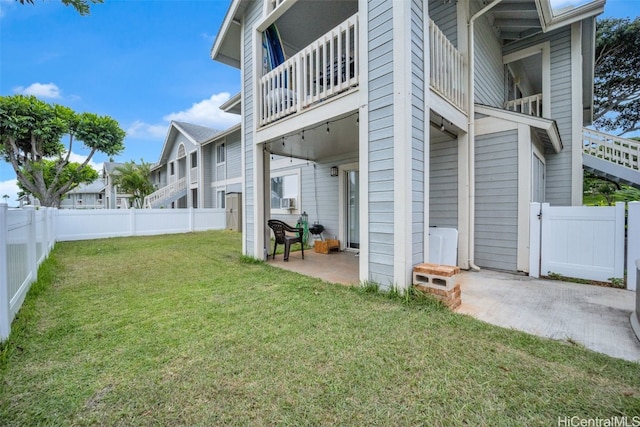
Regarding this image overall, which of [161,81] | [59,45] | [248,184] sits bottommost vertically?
[248,184]

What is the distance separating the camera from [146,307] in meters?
3.32

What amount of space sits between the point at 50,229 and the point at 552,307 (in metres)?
11.3

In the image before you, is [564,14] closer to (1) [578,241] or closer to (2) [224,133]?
(1) [578,241]

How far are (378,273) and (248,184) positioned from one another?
3.70 meters

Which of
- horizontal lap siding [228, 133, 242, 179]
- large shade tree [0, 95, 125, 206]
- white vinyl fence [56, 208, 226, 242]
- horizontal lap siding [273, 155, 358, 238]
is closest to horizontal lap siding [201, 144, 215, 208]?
horizontal lap siding [228, 133, 242, 179]

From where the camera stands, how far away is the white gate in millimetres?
3990

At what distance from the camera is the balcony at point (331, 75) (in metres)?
4.03

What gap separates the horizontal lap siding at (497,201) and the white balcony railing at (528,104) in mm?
3129

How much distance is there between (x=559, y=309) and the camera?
125 inches

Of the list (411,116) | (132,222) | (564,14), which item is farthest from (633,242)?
(132,222)

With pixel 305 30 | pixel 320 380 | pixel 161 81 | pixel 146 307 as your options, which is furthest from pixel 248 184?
pixel 161 81

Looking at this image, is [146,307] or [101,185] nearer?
[146,307]

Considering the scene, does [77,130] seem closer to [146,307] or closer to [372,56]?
[146,307]

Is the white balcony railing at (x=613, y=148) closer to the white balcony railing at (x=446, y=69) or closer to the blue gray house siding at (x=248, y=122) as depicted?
the white balcony railing at (x=446, y=69)
